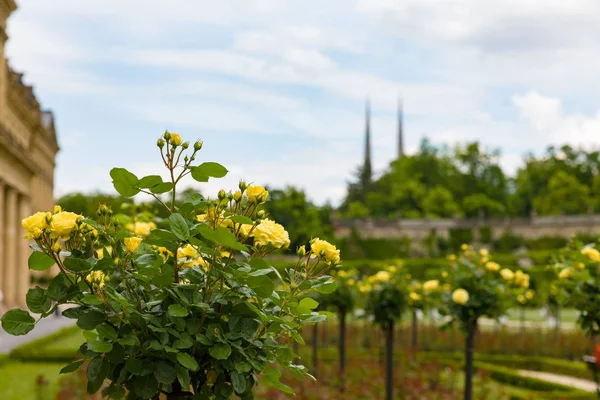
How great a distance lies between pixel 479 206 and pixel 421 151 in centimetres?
1263

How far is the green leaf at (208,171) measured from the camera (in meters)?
3.24

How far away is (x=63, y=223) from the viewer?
10.6 ft

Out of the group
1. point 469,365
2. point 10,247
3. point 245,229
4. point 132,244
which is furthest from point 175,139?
point 10,247

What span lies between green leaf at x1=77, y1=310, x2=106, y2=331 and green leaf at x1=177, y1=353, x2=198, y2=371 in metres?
0.37

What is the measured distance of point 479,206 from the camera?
241 ft

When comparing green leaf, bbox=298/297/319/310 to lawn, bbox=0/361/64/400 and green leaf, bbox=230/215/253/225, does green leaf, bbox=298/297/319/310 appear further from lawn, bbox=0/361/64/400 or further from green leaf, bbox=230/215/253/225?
lawn, bbox=0/361/64/400

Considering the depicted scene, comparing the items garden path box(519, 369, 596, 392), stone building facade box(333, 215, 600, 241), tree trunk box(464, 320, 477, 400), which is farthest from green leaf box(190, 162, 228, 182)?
stone building facade box(333, 215, 600, 241)

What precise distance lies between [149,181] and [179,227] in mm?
218

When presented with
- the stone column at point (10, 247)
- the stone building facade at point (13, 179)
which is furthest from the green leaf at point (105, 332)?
the stone column at point (10, 247)

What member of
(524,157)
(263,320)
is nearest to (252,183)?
(263,320)

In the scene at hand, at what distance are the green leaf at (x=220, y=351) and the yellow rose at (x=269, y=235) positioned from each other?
0.45 metres

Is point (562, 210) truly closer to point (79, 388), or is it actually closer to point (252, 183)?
point (79, 388)

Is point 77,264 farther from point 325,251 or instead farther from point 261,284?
point 325,251

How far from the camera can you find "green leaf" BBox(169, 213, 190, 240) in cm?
316
